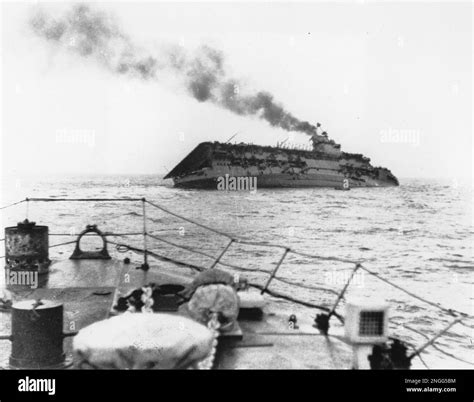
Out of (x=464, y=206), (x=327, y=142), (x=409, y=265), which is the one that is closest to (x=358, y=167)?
(x=327, y=142)

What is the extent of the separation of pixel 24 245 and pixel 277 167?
61.6m

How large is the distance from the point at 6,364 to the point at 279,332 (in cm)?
290

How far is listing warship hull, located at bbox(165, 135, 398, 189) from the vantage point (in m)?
63.6

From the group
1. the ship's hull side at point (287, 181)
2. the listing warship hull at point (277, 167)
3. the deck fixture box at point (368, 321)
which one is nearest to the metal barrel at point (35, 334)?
the deck fixture box at point (368, 321)

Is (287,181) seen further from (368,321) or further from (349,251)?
(368,321)

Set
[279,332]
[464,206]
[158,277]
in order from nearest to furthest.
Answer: [279,332]
[158,277]
[464,206]

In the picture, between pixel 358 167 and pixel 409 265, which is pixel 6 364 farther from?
pixel 358 167

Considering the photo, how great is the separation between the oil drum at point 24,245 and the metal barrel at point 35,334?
A: 405 cm

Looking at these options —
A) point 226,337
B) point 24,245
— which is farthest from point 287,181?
point 226,337

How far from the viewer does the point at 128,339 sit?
12.9 ft

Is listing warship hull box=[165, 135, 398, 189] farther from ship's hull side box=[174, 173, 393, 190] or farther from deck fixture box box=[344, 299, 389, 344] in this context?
deck fixture box box=[344, 299, 389, 344]

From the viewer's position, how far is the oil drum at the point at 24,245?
342 inches
